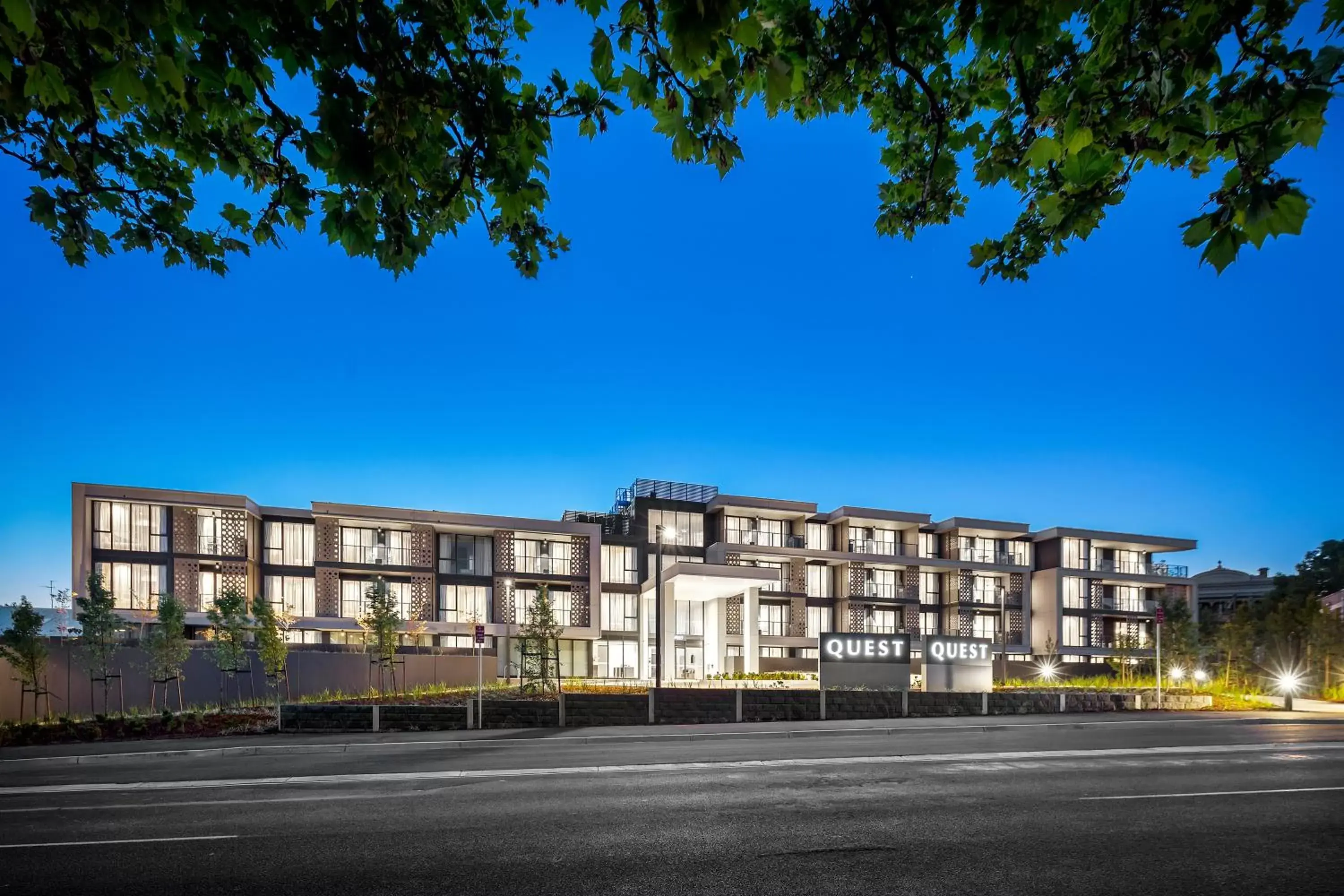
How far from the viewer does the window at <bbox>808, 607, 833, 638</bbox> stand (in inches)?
2195

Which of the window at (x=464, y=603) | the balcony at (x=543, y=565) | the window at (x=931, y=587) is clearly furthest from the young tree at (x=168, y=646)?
the window at (x=931, y=587)

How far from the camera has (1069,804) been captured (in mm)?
9523

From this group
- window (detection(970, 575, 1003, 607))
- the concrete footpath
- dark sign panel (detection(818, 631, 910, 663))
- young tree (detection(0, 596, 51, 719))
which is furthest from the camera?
window (detection(970, 575, 1003, 607))

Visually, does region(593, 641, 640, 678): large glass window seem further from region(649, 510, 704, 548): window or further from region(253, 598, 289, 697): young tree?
region(253, 598, 289, 697): young tree

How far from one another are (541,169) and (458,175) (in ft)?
2.33

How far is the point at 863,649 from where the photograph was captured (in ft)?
88.5

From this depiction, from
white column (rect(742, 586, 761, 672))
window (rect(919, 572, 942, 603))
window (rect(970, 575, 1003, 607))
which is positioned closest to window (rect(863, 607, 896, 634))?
window (rect(919, 572, 942, 603))

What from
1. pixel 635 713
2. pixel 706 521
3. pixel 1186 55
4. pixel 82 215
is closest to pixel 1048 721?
pixel 635 713

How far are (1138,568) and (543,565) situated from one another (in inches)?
1955

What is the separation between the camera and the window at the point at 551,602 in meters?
46.6

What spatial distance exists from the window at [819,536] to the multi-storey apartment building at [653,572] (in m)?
0.12

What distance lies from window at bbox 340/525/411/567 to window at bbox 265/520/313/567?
2.40m

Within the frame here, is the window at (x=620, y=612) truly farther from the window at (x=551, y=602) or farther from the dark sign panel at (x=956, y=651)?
the dark sign panel at (x=956, y=651)

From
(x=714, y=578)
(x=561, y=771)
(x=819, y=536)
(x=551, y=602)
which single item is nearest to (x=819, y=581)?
(x=819, y=536)
